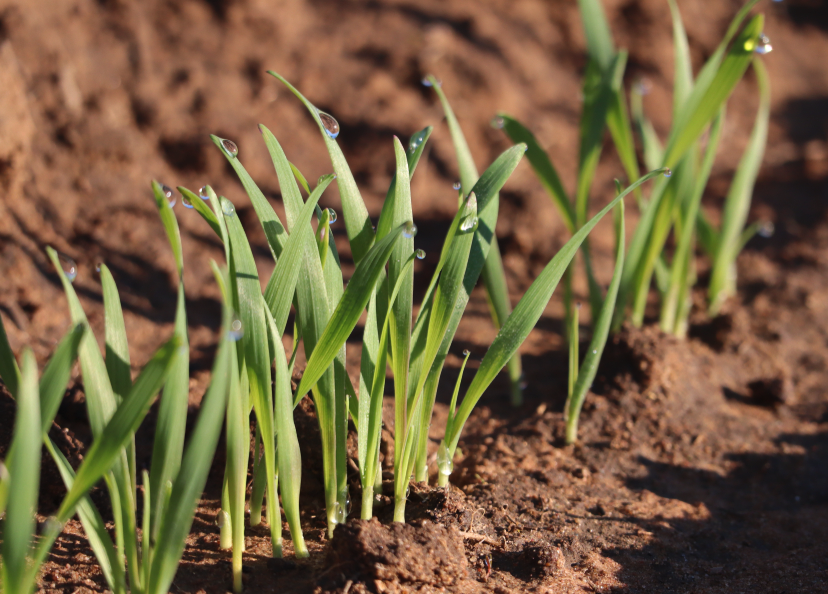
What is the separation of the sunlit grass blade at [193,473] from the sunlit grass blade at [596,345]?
0.71 m

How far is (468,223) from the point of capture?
998mm

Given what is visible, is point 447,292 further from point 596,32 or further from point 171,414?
point 596,32

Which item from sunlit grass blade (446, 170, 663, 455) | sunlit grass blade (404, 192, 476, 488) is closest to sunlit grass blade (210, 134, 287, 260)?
sunlit grass blade (404, 192, 476, 488)

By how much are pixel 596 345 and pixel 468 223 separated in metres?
0.41

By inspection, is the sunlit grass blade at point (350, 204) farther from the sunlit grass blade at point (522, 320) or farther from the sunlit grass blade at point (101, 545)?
the sunlit grass blade at point (101, 545)

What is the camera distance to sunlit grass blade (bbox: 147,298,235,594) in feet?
2.25

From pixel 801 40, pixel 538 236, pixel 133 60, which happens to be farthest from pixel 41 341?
pixel 801 40

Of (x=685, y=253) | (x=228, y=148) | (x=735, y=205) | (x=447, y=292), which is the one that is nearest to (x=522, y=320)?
(x=447, y=292)

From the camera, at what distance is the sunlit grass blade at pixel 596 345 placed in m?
1.18

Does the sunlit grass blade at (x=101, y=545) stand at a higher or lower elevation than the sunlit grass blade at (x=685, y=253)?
lower

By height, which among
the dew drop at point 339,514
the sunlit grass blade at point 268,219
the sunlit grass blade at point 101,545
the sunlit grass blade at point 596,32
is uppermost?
the sunlit grass blade at point 596,32

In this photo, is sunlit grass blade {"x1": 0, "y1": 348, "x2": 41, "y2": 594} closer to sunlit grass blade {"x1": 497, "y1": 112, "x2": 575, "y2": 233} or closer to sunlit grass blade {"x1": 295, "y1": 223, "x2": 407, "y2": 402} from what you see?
sunlit grass blade {"x1": 295, "y1": 223, "x2": 407, "y2": 402}

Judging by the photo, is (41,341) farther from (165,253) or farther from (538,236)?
(538,236)

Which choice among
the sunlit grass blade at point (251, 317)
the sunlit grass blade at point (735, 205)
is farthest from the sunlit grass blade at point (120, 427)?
the sunlit grass blade at point (735, 205)
